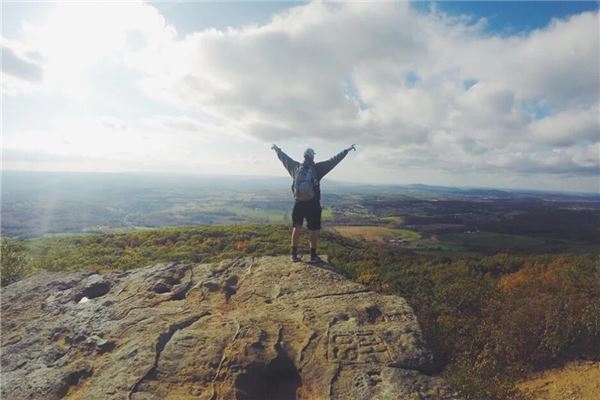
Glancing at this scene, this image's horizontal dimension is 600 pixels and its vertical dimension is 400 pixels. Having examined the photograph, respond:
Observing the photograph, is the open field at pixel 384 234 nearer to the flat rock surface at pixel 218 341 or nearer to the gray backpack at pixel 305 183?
the gray backpack at pixel 305 183

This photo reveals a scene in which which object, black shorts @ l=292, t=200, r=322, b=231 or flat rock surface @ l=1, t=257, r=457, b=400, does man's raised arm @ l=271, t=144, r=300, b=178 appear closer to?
black shorts @ l=292, t=200, r=322, b=231

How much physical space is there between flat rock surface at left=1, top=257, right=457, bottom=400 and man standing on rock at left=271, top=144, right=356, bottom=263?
1.01 m

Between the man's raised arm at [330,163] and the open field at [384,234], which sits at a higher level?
the man's raised arm at [330,163]

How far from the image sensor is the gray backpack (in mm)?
9203

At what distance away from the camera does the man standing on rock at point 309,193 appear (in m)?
9.27

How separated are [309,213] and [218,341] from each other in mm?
4198

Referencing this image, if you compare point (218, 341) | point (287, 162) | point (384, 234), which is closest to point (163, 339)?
point (218, 341)

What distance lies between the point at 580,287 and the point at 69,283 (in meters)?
15.0

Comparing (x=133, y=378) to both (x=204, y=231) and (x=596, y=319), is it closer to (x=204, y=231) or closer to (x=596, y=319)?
(x=596, y=319)

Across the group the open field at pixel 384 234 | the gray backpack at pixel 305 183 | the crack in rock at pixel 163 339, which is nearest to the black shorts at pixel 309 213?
the gray backpack at pixel 305 183

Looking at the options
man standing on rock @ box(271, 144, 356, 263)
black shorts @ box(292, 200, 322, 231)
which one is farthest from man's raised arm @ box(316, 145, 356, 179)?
black shorts @ box(292, 200, 322, 231)

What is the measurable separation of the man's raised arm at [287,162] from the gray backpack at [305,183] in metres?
0.49

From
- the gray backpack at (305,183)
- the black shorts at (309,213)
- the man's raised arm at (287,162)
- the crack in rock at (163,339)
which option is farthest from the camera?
the man's raised arm at (287,162)

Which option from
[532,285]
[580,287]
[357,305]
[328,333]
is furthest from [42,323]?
[580,287]
